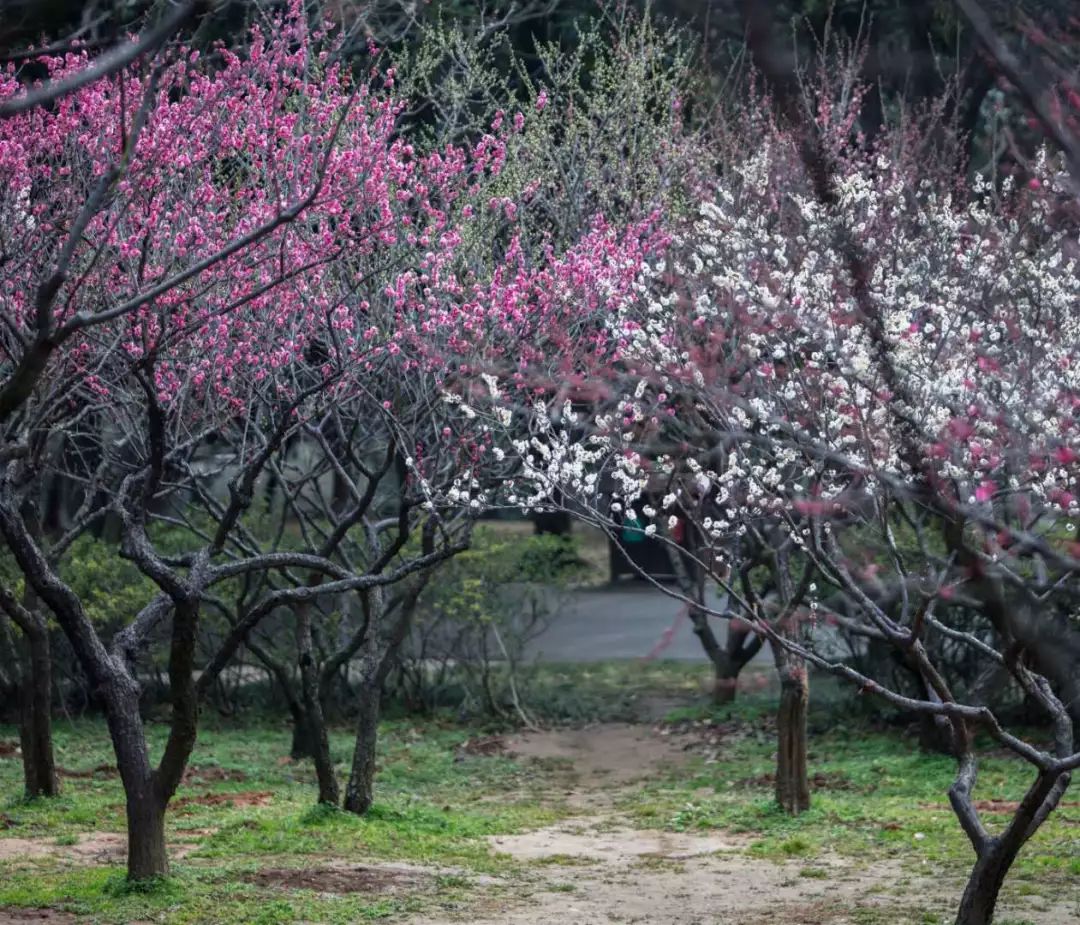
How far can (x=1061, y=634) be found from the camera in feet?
10.9

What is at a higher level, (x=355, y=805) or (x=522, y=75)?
(x=522, y=75)

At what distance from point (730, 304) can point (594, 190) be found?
2088mm

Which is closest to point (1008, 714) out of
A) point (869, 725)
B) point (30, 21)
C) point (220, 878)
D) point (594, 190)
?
point (869, 725)

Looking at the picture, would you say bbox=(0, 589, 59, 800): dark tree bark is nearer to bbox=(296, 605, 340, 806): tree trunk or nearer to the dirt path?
bbox=(296, 605, 340, 806): tree trunk

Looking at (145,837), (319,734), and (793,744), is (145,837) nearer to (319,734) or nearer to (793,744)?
(319,734)

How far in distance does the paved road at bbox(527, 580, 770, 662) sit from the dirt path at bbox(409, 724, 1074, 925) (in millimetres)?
6555

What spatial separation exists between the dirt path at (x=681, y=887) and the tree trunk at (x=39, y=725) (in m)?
3.25

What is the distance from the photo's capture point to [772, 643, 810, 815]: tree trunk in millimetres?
10195

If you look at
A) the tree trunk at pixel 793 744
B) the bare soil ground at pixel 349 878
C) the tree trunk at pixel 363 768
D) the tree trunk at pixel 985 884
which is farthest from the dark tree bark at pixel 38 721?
the tree trunk at pixel 985 884

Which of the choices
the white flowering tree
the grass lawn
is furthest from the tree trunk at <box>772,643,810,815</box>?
the grass lawn

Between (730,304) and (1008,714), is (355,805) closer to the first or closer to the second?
(730,304)

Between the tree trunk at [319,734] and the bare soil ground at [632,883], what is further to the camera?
the tree trunk at [319,734]

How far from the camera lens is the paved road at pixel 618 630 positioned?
1850 centimetres

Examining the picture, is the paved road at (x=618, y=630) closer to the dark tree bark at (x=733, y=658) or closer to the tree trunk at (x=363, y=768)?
the dark tree bark at (x=733, y=658)
